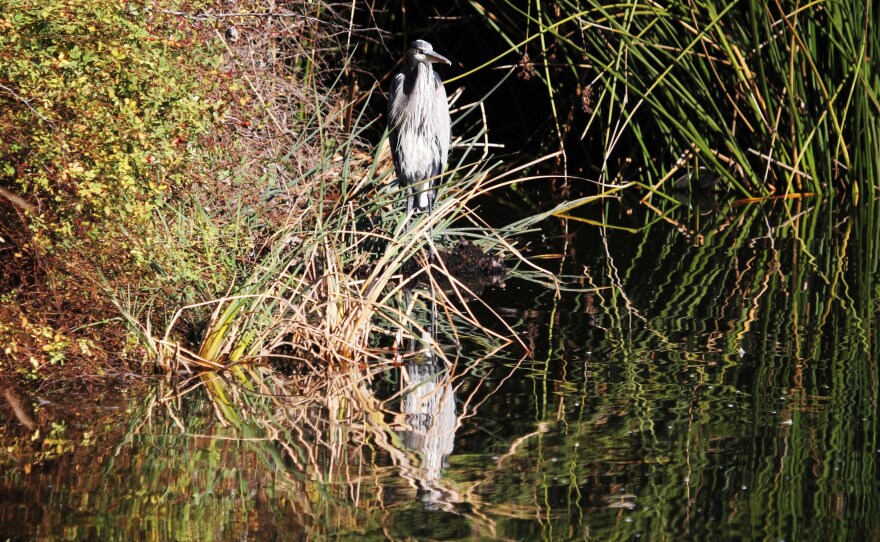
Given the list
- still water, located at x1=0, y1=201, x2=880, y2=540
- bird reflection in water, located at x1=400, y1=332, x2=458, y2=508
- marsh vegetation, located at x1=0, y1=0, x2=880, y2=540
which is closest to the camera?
still water, located at x1=0, y1=201, x2=880, y2=540

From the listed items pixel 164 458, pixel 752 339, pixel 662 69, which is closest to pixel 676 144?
pixel 662 69

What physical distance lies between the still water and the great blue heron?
141 cm

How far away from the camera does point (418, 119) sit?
23.0 ft

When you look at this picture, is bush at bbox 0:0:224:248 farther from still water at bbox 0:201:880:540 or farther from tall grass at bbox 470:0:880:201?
tall grass at bbox 470:0:880:201

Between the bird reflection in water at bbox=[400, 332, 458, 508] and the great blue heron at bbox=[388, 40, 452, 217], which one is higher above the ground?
the great blue heron at bbox=[388, 40, 452, 217]

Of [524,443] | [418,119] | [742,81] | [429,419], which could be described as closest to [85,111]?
[429,419]

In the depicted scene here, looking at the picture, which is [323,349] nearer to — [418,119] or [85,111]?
[85,111]

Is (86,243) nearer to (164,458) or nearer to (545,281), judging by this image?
(164,458)

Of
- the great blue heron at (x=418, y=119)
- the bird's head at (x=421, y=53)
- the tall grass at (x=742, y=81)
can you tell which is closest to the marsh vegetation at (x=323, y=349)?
the great blue heron at (x=418, y=119)

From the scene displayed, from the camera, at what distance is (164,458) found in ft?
12.4

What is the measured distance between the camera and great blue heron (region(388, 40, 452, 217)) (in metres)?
6.97

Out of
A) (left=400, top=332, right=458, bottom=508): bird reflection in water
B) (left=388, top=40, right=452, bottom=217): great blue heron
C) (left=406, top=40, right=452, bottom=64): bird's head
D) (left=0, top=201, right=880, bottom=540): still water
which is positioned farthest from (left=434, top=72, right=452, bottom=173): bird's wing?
(left=400, top=332, right=458, bottom=508): bird reflection in water

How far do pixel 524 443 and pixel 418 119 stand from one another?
341cm

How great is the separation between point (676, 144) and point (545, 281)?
3.38 meters
